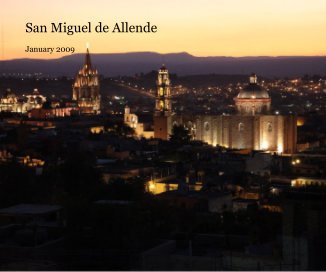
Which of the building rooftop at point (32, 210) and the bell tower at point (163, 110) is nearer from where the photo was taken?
the building rooftop at point (32, 210)

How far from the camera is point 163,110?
139ft

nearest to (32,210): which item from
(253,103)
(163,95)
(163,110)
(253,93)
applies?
(253,103)

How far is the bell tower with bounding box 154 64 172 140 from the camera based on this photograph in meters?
40.1

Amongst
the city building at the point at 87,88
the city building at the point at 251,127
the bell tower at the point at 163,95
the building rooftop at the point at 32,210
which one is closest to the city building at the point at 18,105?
the city building at the point at 87,88

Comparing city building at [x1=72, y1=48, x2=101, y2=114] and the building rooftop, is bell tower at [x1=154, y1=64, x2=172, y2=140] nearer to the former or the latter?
city building at [x1=72, y1=48, x2=101, y2=114]

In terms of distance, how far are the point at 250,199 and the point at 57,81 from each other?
100898 millimetres

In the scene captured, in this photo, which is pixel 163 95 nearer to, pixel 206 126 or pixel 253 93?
pixel 206 126

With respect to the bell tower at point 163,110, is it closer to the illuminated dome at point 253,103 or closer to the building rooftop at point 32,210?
the illuminated dome at point 253,103

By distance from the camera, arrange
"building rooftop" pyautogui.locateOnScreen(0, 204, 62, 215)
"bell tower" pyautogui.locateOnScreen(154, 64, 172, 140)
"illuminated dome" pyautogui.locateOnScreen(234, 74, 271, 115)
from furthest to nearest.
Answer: "bell tower" pyautogui.locateOnScreen(154, 64, 172, 140) → "illuminated dome" pyautogui.locateOnScreen(234, 74, 271, 115) → "building rooftop" pyautogui.locateOnScreen(0, 204, 62, 215)

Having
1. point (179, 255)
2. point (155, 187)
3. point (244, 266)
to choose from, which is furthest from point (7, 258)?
point (155, 187)

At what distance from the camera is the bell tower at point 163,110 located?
40094 millimetres

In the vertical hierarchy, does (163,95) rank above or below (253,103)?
above

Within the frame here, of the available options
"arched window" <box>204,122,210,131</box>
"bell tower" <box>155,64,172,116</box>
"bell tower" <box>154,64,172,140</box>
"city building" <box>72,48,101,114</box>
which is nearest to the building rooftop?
"arched window" <box>204,122,210,131</box>

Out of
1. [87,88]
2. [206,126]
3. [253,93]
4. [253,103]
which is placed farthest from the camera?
[87,88]
